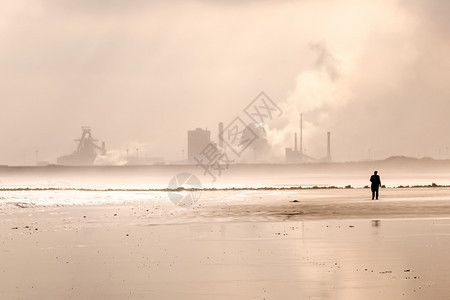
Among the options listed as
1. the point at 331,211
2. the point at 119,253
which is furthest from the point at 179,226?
the point at 331,211

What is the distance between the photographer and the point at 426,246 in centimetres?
2289

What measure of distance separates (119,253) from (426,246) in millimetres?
9130

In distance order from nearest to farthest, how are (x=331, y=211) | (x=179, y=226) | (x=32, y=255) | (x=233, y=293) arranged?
(x=233, y=293) < (x=32, y=255) < (x=179, y=226) < (x=331, y=211)

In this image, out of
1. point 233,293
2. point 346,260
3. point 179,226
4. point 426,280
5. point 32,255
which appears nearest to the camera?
point 233,293

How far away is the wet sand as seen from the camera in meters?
15.1

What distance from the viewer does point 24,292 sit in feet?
49.5

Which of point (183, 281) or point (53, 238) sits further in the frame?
point (53, 238)

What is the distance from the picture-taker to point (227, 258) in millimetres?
20516

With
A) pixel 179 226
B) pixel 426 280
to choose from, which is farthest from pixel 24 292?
pixel 179 226

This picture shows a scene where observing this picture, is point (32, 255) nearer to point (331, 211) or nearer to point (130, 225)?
point (130, 225)

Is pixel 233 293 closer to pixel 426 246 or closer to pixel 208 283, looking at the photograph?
pixel 208 283

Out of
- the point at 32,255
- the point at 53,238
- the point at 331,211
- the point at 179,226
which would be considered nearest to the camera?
→ the point at 32,255

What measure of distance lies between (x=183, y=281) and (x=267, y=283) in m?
1.82

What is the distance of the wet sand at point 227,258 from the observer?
15.1 meters
